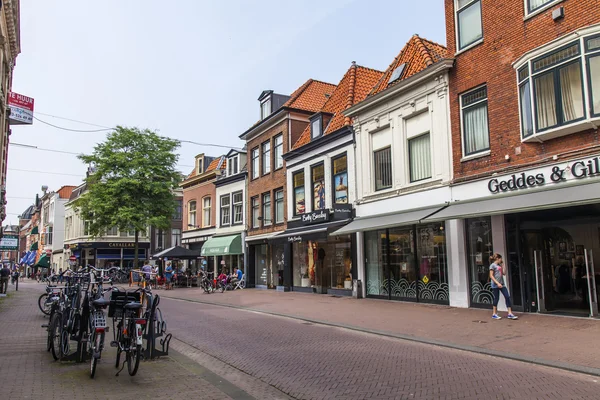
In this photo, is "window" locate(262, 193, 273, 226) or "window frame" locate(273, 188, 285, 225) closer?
"window frame" locate(273, 188, 285, 225)

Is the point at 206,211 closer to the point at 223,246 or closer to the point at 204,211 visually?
the point at 204,211

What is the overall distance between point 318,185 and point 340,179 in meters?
1.77

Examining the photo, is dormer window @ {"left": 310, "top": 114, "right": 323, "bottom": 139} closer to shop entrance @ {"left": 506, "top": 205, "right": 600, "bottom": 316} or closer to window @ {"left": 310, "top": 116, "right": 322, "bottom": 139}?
window @ {"left": 310, "top": 116, "right": 322, "bottom": 139}

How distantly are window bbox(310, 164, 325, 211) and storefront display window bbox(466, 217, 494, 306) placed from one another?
8.63m

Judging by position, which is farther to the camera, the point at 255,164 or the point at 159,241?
the point at 159,241

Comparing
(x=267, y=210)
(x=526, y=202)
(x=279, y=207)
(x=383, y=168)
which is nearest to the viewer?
(x=526, y=202)

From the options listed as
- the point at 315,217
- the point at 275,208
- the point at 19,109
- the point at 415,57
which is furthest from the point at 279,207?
the point at 19,109

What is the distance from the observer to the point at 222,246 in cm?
3002

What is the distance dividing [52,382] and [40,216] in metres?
84.1

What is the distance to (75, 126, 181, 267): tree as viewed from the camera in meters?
33.2

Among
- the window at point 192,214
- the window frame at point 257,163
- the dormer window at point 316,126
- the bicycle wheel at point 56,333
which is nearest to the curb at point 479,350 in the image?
the bicycle wheel at point 56,333

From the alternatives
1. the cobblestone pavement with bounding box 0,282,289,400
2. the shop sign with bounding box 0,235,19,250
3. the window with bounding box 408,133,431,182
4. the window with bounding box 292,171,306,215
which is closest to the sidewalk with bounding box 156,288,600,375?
the cobblestone pavement with bounding box 0,282,289,400

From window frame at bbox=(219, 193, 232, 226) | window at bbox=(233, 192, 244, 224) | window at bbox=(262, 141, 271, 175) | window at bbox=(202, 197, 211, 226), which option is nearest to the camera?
window at bbox=(262, 141, 271, 175)

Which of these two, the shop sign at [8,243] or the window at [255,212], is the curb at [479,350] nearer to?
the window at [255,212]
